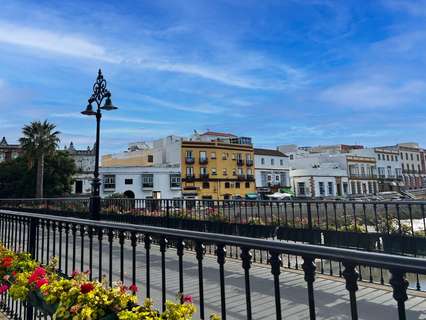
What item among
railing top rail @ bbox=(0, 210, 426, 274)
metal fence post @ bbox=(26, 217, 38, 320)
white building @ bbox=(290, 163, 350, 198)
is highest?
white building @ bbox=(290, 163, 350, 198)

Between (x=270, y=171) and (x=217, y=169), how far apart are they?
11513 mm

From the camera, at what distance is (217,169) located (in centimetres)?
6047

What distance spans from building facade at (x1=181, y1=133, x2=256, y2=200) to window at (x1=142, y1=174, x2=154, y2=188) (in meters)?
5.48

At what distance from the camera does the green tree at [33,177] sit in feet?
146

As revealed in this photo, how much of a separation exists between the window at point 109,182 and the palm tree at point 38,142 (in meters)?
10.5

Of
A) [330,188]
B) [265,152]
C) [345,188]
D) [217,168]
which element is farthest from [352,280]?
[345,188]

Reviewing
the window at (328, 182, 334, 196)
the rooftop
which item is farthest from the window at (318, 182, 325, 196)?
the rooftop

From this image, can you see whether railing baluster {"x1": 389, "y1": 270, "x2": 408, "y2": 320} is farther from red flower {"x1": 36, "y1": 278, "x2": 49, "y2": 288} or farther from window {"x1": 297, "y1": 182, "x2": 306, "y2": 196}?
window {"x1": 297, "y1": 182, "x2": 306, "y2": 196}

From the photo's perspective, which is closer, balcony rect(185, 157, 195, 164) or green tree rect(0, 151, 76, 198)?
green tree rect(0, 151, 76, 198)

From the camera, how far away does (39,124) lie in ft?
140

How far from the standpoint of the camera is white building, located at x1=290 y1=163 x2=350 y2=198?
219 feet

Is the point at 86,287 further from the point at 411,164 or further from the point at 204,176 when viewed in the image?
the point at 411,164

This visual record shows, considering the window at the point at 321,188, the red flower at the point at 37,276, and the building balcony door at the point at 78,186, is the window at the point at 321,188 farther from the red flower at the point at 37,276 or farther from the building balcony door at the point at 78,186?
the red flower at the point at 37,276

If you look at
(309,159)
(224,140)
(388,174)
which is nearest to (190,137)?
(224,140)
